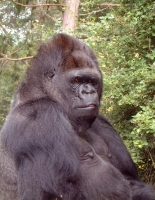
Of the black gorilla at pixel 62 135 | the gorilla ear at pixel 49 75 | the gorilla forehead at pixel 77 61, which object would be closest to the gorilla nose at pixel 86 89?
the black gorilla at pixel 62 135

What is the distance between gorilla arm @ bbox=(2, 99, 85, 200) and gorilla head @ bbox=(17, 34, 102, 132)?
0.91 feet

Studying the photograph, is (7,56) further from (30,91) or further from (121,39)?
(30,91)

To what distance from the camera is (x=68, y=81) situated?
373cm

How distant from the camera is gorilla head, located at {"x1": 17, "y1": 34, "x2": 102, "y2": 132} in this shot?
3674 millimetres

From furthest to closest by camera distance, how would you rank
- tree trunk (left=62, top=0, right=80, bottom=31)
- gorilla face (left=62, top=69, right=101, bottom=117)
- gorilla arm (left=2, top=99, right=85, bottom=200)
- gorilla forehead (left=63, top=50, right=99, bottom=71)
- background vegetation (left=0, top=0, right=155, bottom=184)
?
1. tree trunk (left=62, top=0, right=80, bottom=31)
2. background vegetation (left=0, top=0, right=155, bottom=184)
3. gorilla forehead (left=63, top=50, right=99, bottom=71)
4. gorilla face (left=62, top=69, right=101, bottom=117)
5. gorilla arm (left=2, top=99, right=85, bottom=200)

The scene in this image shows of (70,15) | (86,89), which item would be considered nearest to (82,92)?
(86,89)

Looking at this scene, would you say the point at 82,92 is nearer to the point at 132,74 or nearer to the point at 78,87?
the point at 78,87

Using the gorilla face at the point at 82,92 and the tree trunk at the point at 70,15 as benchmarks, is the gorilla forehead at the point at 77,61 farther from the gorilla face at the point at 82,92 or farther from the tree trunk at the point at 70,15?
the tree trunk at the point at 70,15

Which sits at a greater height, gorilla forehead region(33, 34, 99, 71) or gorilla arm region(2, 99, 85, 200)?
gorilla forehead region(33, 34, 99, 71)

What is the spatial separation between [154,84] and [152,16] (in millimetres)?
1107

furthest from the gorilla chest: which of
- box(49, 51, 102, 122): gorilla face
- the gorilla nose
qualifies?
the gorilla nose

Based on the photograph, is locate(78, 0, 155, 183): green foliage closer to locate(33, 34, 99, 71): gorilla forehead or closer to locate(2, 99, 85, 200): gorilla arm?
locate(33, 34, 99, 71): gorilla forehead

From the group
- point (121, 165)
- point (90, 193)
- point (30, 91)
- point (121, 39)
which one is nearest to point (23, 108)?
point (30, 91)

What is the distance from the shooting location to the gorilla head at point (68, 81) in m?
3.67
